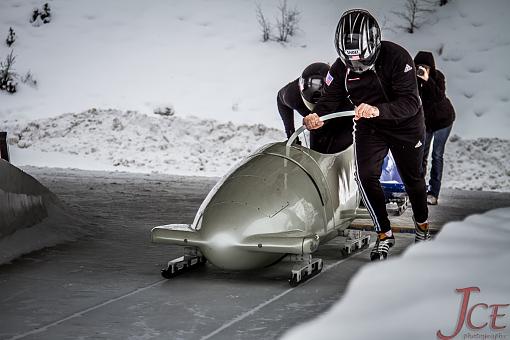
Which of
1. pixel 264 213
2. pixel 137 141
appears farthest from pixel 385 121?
pixel 137 141

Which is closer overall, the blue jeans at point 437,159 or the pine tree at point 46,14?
the blue jeans at point 437,159

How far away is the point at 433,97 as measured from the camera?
232 inches

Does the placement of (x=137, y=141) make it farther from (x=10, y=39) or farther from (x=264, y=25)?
(x=10, y=39)

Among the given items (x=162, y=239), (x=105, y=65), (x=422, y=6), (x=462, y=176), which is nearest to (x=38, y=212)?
(x=162, y=239)

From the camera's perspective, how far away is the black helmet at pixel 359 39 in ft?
11.4

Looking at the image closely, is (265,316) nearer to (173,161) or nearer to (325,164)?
(325,164)

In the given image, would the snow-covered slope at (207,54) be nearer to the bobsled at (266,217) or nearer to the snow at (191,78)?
the snow at (191,78)

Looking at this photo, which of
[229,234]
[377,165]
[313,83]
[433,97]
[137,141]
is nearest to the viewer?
[229,234]

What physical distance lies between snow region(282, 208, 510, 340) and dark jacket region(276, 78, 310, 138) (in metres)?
1.52

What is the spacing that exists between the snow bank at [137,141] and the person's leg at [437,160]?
3404 millimetres

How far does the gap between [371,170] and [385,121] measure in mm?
243

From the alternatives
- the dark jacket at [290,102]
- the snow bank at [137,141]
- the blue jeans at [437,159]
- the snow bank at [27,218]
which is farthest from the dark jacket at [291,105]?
the snow bank at [137,141]

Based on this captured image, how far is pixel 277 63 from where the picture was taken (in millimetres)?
13312

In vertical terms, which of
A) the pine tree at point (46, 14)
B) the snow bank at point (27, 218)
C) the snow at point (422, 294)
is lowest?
the snow at point (422, 294)
